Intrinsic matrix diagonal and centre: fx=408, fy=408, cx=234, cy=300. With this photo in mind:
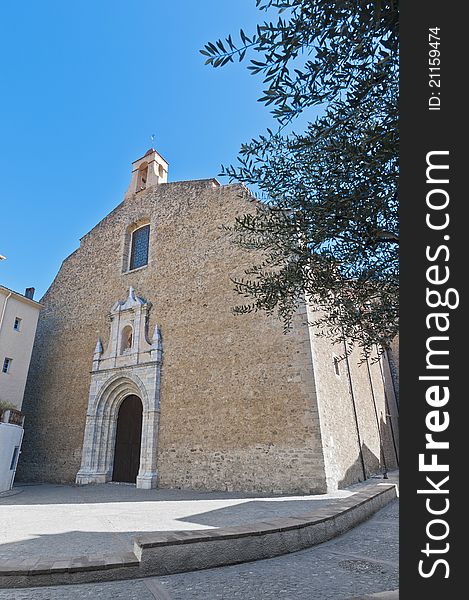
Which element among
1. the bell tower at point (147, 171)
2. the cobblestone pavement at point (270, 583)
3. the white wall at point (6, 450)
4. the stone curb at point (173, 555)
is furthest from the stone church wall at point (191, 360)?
the cobblestone pavement at point (270, 583)

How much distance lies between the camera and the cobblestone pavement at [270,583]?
293 cm

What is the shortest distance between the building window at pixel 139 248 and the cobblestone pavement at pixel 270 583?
44.7 ft

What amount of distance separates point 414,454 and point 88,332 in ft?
53.9

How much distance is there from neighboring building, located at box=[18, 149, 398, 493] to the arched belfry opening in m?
0.05

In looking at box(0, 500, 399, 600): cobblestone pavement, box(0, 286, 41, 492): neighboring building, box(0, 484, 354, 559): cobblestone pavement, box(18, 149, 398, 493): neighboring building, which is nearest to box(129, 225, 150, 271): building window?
box(18, 149, 398, 493): neighboring building

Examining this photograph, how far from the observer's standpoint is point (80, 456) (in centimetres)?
1436

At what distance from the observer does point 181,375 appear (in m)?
12.7

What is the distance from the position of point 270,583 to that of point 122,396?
12383mm

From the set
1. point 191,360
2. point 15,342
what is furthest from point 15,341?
point 191,360

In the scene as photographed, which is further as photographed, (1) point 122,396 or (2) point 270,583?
(1) point 122,396

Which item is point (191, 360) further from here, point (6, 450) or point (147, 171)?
point (147, 171)

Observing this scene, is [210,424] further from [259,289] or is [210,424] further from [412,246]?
[412,246]

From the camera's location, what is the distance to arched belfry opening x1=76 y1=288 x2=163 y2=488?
530 inches

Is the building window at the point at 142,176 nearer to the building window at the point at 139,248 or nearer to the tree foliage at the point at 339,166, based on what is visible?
the building window at the point at 139,248
